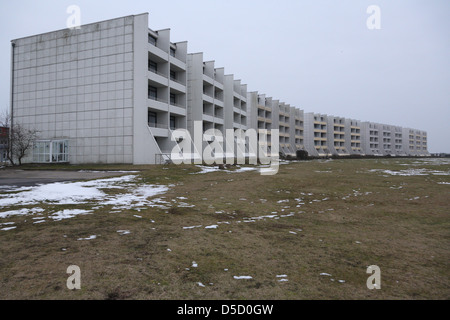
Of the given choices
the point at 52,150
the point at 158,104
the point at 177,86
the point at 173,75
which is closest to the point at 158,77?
the point at 158,104

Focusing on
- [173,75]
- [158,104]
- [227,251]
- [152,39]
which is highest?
[152,39]

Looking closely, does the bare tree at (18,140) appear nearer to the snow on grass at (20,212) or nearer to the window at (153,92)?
the window at (153,92)

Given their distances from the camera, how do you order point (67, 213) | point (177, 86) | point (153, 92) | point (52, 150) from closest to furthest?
point (67, 213) → point (52, 150) → point (153, 92) → point (177, 86)

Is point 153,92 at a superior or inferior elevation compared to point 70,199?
superior

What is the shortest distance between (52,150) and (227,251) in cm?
3913

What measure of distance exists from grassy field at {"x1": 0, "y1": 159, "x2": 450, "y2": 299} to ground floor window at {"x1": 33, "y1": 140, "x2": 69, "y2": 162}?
30986 mm

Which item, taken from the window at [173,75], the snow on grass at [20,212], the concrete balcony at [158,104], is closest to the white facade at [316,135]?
the window at [173,75]

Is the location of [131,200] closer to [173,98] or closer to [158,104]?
[158,104]

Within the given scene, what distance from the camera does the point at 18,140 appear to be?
115 feet

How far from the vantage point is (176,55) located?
4128cm

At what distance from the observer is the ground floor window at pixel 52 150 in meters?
36.1

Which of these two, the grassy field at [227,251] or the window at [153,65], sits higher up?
the window at [153,65]

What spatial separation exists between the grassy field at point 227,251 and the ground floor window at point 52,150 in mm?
30986

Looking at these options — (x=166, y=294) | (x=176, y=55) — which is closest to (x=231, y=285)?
(x=166, y=294)
